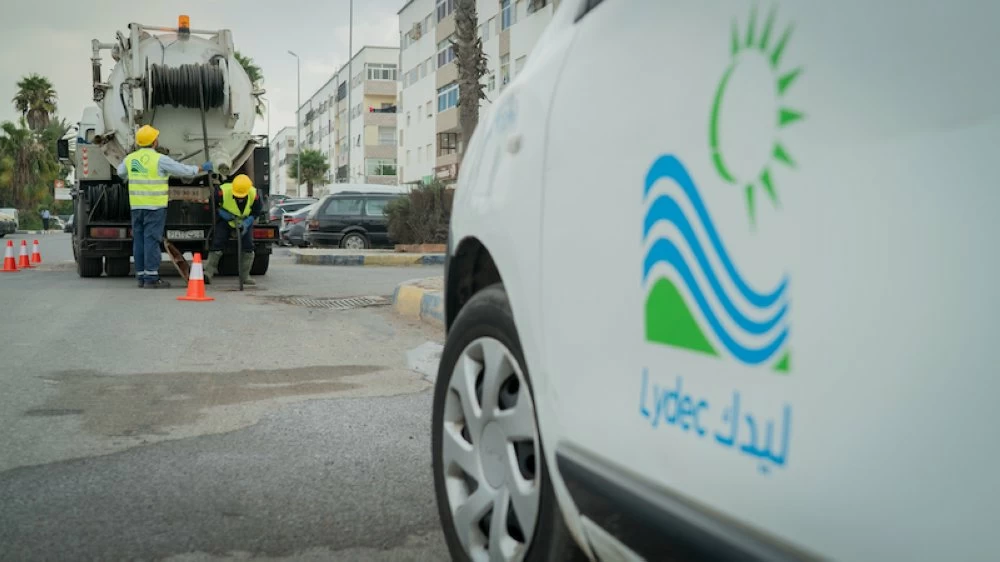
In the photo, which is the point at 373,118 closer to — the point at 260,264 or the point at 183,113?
the point at 260,264

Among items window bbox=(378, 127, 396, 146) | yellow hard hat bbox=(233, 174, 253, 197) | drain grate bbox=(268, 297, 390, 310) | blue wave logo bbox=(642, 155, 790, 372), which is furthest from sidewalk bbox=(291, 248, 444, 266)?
window bbox=(378, 127, 396, 146)

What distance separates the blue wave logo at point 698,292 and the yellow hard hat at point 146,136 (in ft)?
39.0

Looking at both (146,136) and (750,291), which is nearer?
(750,291)

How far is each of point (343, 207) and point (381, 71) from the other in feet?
198

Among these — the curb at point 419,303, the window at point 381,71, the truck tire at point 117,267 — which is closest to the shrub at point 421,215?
the truck tire at point 117,267

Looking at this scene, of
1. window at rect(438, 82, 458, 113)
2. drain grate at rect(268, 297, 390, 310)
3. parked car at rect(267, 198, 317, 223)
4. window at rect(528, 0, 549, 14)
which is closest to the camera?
drain grate at rect(268, 297, 390, 310)

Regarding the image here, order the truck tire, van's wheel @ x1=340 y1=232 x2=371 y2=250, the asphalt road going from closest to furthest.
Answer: the asphalt road
the truck tire
van's wheel @ x1=340 y1=232 x2=371 y2=250

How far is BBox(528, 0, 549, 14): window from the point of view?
4044 centimetres

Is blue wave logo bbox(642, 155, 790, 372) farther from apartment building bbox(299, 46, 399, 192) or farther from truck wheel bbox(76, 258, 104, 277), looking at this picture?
apartment building bbox(299, 46, 399, 192)

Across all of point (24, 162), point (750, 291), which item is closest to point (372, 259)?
point (750, 291)

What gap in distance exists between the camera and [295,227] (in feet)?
95.0

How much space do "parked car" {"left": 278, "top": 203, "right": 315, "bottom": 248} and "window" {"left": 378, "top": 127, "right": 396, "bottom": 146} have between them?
51.1 meters

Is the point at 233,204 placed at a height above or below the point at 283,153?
below

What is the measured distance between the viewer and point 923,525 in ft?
3.94
